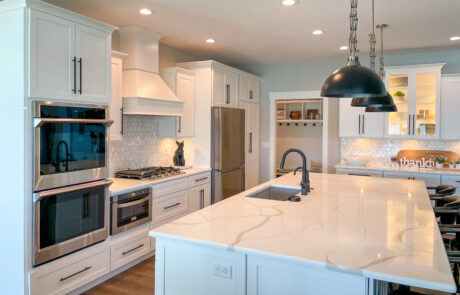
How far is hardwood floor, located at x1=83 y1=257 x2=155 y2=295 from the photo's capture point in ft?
10.5

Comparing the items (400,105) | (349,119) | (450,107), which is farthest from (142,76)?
(450,107)

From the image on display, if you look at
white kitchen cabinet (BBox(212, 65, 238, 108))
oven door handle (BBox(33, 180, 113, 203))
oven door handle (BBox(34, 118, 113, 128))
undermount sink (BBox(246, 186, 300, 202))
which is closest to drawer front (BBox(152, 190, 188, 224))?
oven door handle (BBox(33, 180, 113, 203))

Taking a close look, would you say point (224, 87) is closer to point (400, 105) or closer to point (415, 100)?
point (400, 105)

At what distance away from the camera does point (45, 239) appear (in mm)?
2754

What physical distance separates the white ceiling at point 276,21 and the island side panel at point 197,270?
235 centimetres

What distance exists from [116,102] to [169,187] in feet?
3.71

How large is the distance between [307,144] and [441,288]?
6.75 meters

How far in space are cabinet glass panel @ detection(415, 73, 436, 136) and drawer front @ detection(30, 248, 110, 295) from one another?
459 cm

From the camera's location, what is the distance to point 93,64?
314 cm

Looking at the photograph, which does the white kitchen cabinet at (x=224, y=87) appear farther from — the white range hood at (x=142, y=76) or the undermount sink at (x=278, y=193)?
the undermount sink at (x=278, y=193)

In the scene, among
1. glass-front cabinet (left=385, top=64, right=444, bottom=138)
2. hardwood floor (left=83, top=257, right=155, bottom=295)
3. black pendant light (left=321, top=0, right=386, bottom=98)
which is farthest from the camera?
glass-front cabinet (left=385, top=64, right=444, bottom=138)

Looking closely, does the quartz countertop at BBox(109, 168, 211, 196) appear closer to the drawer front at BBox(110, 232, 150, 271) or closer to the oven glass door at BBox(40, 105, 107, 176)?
the oven glass door at BBox(40, 105, 107, 176)

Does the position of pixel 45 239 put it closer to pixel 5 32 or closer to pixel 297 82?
pixel 5 32

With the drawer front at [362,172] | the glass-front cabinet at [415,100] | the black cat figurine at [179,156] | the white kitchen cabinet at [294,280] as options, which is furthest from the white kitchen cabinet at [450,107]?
the white kitchen cabinet at [294,280]
